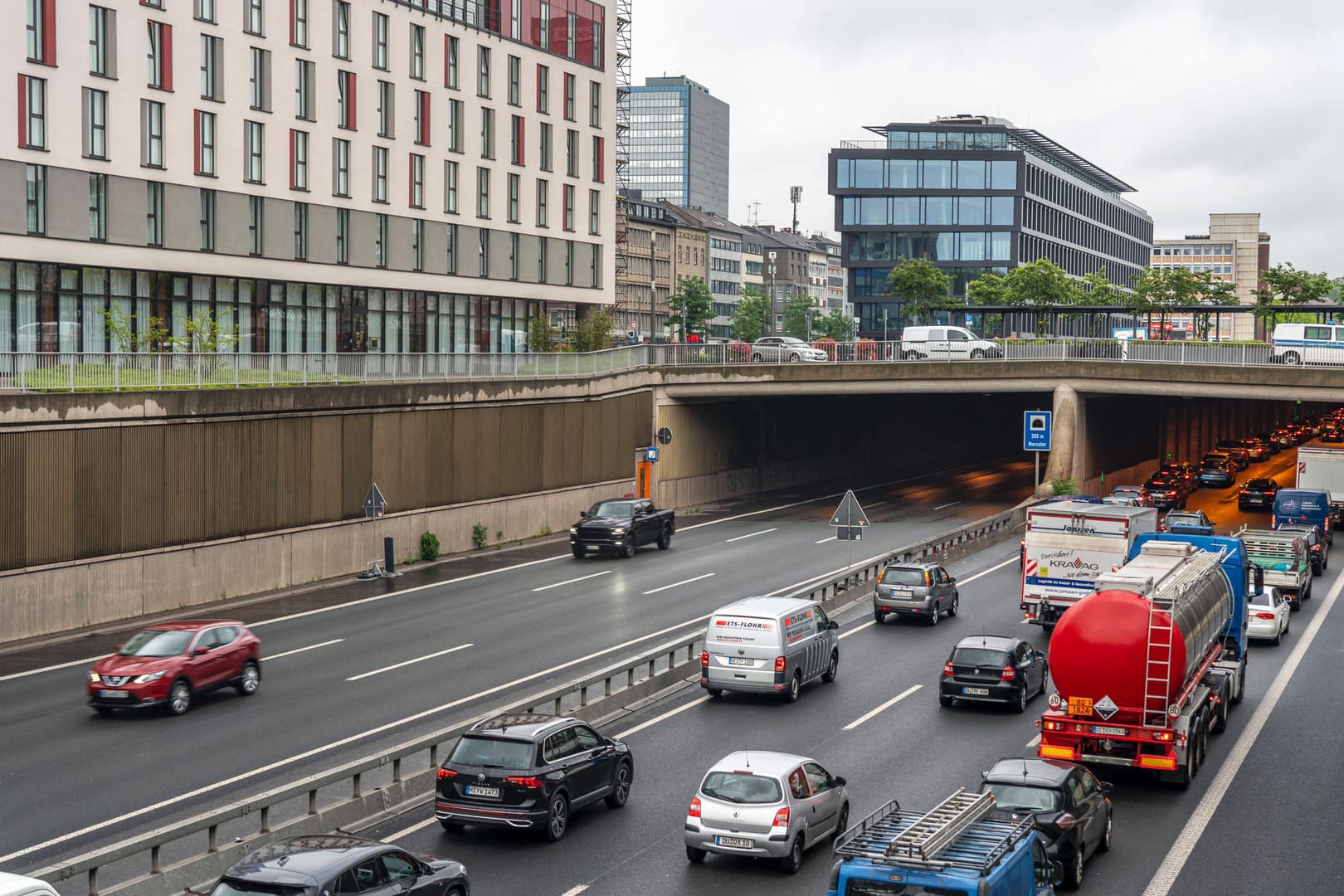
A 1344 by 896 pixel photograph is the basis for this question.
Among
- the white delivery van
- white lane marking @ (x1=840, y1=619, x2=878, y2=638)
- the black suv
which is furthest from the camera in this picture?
white lane marking @ (x1=840, y1=619, x2=878, y2=638)

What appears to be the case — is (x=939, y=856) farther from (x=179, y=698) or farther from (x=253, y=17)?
(x=253, y=17)

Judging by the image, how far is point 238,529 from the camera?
4119cm

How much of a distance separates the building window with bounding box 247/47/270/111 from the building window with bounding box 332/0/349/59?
160 inches

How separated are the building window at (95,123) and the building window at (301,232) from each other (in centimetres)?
1044

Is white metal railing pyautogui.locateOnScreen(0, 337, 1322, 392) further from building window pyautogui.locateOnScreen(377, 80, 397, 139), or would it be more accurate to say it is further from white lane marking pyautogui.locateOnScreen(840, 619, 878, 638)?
white lane marking pyautogui.locateOnScreen(840, 619, 878, 638)

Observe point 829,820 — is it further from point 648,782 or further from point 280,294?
point 280,294

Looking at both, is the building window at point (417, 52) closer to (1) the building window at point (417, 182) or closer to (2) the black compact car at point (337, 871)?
(1) the building window at point (417, 182)

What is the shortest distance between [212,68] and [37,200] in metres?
9.85

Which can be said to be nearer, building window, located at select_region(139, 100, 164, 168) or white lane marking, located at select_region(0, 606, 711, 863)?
white lane marking, located at select_region(0, 606, 711, 863)

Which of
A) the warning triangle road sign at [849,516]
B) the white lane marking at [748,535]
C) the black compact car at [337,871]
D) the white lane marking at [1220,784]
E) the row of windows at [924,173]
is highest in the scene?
the row of windows at [924,173]

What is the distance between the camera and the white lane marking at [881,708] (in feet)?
87.8

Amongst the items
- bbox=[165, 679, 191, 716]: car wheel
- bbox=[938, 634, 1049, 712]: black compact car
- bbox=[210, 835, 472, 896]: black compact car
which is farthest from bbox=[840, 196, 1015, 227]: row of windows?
bbox=[210, 835, 472, 896]: black compact car

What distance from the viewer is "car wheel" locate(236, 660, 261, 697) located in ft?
96.1

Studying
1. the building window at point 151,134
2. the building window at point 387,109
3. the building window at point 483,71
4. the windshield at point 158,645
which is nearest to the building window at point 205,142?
the building window at point 151,134
